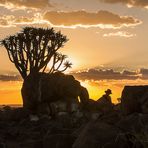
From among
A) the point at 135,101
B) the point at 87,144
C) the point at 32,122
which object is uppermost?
the point at 135,101

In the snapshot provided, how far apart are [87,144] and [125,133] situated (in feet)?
2.40

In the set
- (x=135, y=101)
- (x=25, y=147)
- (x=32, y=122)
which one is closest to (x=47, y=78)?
(x=32, y=122)

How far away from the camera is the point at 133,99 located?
26.5ft

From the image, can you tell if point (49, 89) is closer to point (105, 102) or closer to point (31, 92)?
point (31, 92)

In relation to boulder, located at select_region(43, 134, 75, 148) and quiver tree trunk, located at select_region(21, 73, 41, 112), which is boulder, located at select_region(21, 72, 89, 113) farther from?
boulder, located at select_region(43, 134, 75, 148)

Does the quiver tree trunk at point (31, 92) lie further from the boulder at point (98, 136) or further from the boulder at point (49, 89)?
the boulder at point (98, 136)

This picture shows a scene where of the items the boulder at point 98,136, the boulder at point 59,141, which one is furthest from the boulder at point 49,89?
the boulder at point 98,136

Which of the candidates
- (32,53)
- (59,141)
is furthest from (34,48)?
(59,141)

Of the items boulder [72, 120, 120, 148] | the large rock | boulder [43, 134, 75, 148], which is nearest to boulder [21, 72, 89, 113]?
boulder [43, 134, 75, 148]

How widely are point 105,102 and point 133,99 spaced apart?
24033mm

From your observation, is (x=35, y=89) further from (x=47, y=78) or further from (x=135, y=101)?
(x=135, y=101)

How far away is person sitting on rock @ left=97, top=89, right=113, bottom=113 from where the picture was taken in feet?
103

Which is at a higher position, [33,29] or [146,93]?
[33,29]

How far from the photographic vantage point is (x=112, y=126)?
7312 millimetres
